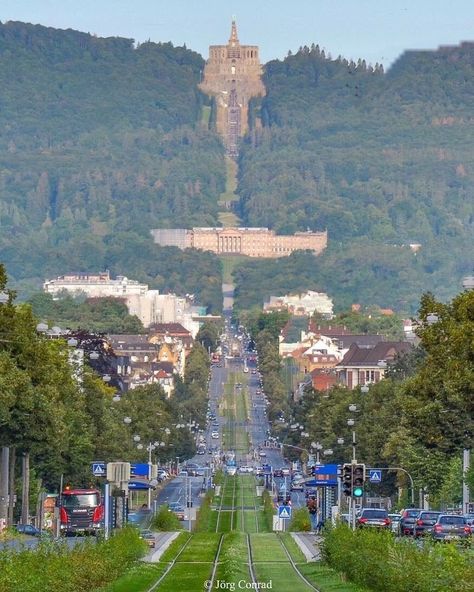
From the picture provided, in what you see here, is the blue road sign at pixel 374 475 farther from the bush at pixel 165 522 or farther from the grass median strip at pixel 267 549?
the grass median strip at pixel 267 549

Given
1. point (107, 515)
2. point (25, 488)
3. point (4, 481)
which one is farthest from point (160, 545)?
point (25, 488)

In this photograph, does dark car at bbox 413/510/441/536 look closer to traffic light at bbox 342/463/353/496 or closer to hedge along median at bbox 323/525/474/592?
traffic light at bbox 342/463/353/496

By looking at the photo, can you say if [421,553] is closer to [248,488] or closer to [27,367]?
[27,367]

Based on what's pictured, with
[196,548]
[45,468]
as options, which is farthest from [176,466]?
[196,548]

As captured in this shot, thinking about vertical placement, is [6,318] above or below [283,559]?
above

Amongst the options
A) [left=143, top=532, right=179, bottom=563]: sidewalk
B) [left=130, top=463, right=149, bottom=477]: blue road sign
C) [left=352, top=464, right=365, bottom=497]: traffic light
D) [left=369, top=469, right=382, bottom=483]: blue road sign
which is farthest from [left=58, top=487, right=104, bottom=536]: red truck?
[left=352, top=464, right=365, bottom=497]: traffic light

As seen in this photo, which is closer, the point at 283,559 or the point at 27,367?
the point at 283,559
